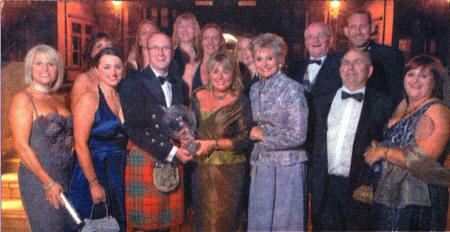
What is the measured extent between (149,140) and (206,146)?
487 millimetres

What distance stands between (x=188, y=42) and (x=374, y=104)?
192 cm

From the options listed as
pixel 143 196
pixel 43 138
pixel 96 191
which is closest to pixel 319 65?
pixel 143 196

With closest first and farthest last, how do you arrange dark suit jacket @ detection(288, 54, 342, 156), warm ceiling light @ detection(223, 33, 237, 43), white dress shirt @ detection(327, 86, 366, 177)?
white dress shirt @ detection(327, 86, 366, 177) < dark suit jacket @ detection(288, 54, 342, 156) < warm ceiling light @ detection(223, 33, 237, 43)

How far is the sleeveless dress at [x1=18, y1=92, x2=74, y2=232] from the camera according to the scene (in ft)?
9.14

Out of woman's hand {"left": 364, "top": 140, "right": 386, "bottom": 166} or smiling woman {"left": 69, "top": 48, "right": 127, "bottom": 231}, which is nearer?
smiling woman {"left": 69, "top": 48, "right": 127, "bottom": 231}

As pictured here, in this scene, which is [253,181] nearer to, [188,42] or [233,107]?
[233,107]

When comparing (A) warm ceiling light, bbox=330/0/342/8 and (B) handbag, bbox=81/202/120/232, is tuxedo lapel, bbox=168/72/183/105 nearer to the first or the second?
(B) handbag, bbox=81/202/120/232

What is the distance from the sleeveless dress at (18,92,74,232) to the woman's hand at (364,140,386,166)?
2.63 metres

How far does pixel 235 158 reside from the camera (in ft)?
9.26

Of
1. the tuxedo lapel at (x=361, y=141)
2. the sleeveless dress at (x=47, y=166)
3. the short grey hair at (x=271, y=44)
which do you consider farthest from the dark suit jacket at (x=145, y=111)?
the tuxedo lapel at (x=361, y=141)

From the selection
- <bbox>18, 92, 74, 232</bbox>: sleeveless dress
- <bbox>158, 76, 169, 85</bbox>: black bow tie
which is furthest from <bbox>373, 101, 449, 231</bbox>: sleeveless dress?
<bbox>18, 92, 74, 232</bbox>: sleeveless dress

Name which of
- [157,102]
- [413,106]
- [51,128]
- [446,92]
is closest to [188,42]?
[157,102]

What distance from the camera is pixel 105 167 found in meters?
2.78

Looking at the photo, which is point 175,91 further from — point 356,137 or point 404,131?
point 404,131
